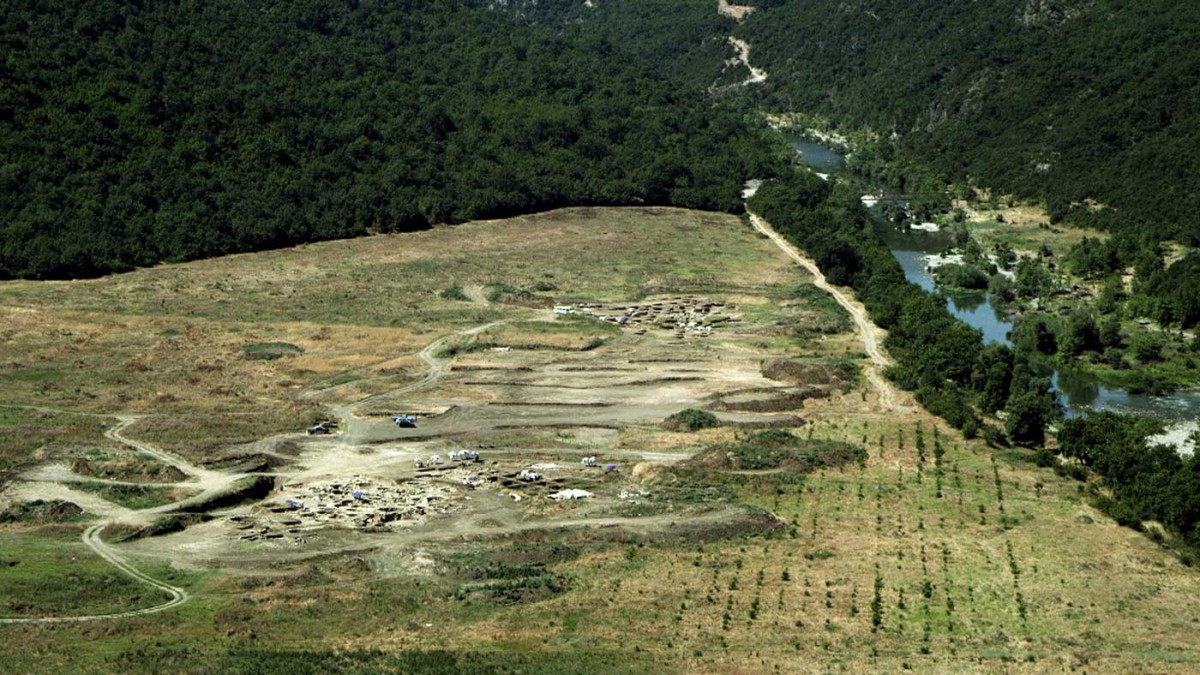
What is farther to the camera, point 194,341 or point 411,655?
point 194,341

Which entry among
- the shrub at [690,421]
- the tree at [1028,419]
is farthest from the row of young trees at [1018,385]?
the shrub at [690,421]

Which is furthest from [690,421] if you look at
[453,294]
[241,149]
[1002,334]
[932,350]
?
[241,149]

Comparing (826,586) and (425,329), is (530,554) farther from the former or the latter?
(425,329)

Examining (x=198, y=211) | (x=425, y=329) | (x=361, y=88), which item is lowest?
Answer: (x=425, y=329)

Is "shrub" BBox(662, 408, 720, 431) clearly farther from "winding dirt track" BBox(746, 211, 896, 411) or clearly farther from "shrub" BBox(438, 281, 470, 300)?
"shrub" BBox(438, 281, 470, 300)

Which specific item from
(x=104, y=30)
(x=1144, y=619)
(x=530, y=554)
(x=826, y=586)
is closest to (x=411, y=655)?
(x=530, y=554)

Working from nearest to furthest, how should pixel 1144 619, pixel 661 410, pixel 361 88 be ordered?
pixel 1144 619
pixel 661 410
pixel 361 88

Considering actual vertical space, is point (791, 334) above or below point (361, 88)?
below
